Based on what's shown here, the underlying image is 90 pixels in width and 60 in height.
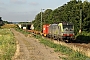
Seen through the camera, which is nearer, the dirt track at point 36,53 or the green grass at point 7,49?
the dirt track at point 36,53

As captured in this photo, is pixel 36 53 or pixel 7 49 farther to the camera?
pixel 7 49

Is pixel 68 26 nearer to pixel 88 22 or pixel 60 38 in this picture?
pixel 60 38

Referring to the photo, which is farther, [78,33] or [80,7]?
[80,7]

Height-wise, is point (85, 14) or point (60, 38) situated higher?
point (85, 14)

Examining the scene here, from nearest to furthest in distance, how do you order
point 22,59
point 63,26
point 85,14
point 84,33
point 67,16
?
point 22,59 → point 63,26 → point 84,33 → point 85,14 → point 67,16

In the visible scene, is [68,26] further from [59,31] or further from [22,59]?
[22,59]

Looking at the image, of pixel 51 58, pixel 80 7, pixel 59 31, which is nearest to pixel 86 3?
pixel 80 7

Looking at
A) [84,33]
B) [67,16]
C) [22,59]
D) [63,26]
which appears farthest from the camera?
[67,16]

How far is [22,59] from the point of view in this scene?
58.5 feet

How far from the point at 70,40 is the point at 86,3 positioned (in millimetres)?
23037

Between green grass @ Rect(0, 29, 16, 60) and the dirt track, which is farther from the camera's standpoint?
green grass @ Rect(0, 29, 16, 60)

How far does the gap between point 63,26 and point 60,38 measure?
2497 mm

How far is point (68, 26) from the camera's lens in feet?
126

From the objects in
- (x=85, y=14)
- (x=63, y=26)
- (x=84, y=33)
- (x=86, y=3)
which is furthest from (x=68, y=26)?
(x=86, y=3)
